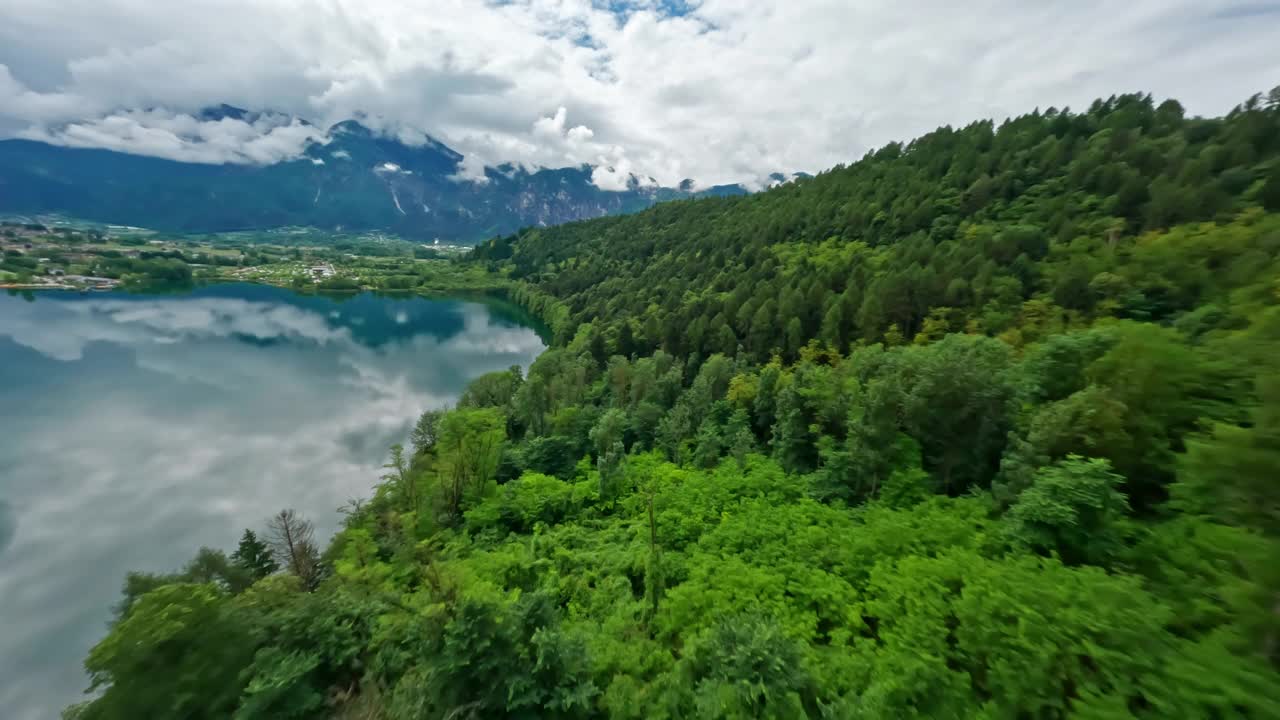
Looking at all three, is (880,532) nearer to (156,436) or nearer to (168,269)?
(156,436)

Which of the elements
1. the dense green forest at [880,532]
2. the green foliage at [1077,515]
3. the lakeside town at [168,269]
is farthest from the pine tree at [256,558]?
the lakeside town at [168,269]

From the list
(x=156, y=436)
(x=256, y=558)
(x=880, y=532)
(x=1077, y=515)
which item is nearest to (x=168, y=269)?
(x=156, y=436)

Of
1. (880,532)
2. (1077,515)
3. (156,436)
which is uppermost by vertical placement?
(1077,515)

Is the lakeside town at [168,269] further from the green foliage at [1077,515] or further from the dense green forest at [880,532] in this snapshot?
the green foliage at [1077,515]

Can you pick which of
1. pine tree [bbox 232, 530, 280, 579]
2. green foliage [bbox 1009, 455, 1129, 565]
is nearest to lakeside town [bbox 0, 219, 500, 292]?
pine tree [bbox 232, 530, 280, 579]

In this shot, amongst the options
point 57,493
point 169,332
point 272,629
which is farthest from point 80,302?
point 272,629

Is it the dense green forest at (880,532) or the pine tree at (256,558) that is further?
the pine tree at (256,558)

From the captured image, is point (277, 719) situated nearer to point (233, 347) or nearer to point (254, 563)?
point (254, 563)
